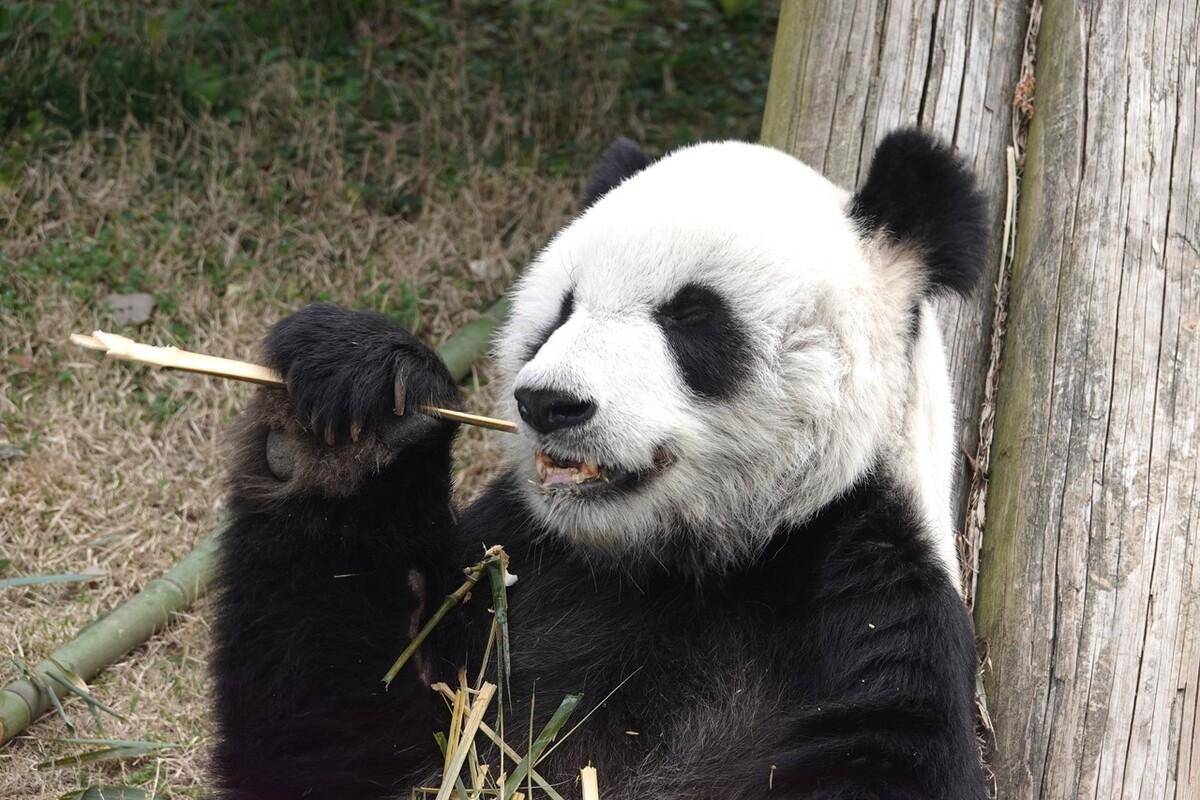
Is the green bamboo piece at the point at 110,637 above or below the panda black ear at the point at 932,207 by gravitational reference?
below

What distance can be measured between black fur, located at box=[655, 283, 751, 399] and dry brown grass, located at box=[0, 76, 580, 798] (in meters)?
2.29

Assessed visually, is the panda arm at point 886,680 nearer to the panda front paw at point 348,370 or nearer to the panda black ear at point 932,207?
the panda black ear at point 932,207

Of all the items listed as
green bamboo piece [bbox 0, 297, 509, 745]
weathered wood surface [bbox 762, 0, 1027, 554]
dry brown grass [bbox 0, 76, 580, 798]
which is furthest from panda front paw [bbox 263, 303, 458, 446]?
weathered wood surface [bbox 762, 0, 1027, 554]

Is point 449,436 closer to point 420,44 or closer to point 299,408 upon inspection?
point 299,408

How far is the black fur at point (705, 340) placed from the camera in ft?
11.3

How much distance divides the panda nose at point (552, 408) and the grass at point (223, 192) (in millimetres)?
2284

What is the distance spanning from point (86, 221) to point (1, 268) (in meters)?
0.52

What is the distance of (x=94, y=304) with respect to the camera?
6473mm

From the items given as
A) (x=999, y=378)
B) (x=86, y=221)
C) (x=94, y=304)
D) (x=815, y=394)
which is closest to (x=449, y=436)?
(x=815, y=394)

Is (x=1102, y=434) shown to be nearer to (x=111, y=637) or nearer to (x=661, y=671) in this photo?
(x=661, y=671)

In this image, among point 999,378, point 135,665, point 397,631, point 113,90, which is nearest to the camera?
point 397,631

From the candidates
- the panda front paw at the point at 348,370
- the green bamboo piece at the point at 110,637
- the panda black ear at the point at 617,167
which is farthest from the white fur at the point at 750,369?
the green bamboo piece at the point at 110,637

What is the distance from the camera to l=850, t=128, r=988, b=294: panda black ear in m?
3.62

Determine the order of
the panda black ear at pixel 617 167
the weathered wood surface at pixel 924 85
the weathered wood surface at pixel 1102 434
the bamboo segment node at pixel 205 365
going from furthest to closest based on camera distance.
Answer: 1. the weathered wood surface at pixel 924 85
2. the panda black ear at pixel 617 167
3. the weathered wood surface at pixel 1102 434
4. the bamboo segment node at pixel 205 365
